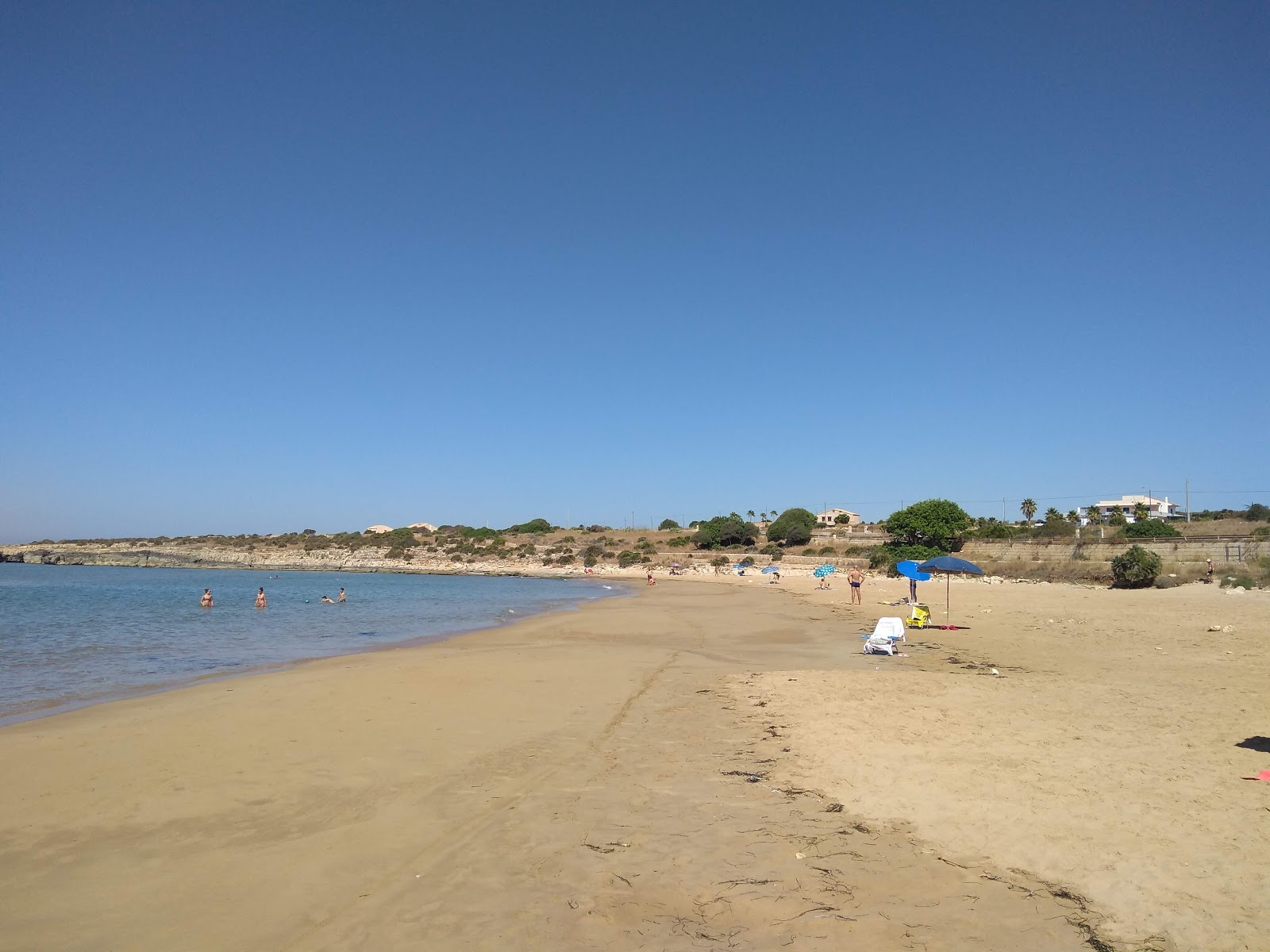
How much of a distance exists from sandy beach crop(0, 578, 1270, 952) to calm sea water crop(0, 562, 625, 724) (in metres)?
3.01

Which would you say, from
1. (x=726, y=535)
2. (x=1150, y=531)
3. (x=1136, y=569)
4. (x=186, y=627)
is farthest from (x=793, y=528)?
(x=186, y=627)

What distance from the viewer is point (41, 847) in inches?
223

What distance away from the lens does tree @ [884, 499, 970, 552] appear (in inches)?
2101

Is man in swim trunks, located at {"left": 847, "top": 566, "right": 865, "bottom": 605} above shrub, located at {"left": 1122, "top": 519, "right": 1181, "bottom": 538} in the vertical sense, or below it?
below

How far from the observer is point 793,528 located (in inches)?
2874

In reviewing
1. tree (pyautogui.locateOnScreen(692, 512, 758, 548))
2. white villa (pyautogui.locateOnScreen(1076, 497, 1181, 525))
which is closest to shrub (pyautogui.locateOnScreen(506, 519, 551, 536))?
tree (pyautogui.locateOnScreen(692, 512, 758, 548))

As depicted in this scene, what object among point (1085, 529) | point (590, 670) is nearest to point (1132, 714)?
point (590, 670)

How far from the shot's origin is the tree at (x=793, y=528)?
7231 centimetres

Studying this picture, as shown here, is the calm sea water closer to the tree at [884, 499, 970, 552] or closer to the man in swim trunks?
the man in swim trunks

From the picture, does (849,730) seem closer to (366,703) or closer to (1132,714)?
(1132,714)

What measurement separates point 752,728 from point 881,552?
46.1m

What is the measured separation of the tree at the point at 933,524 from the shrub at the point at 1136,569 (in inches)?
872

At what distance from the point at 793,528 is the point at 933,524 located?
20130mm

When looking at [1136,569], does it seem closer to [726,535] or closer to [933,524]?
[933,524]
